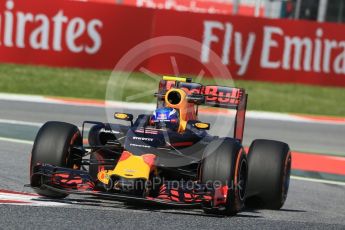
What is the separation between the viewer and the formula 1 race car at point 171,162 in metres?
8.12

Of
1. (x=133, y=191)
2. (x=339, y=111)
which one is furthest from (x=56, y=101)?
(x=133, y=191)

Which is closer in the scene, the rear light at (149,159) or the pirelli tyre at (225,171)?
the pirelli tyre at (225,171)

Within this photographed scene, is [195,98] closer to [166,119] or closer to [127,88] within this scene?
[166,119]

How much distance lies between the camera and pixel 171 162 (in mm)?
8570

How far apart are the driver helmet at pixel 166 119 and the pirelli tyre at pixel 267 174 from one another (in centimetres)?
85

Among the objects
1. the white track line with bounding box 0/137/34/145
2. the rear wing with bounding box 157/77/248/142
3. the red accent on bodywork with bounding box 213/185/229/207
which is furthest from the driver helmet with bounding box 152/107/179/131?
the white track line with bounding box 0/137/34/145

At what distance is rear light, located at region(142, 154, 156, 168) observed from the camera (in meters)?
8.32

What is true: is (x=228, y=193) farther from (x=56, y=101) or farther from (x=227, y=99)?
(x=56, y=101)

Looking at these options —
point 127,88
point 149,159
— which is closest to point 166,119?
point 149,159

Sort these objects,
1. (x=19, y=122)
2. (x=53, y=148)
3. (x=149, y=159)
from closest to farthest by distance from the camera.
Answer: (x=149, y=159) < (x=53, y=148) < (x=19, y=122)

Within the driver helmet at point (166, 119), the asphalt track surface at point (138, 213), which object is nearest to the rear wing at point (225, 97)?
the driver helmet at point (166, 119)

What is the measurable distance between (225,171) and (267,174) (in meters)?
1.05

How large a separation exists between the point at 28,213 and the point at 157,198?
1300 mm

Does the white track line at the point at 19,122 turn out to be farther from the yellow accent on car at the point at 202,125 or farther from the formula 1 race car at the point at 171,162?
the yellow accent on car at the point at 202,125
